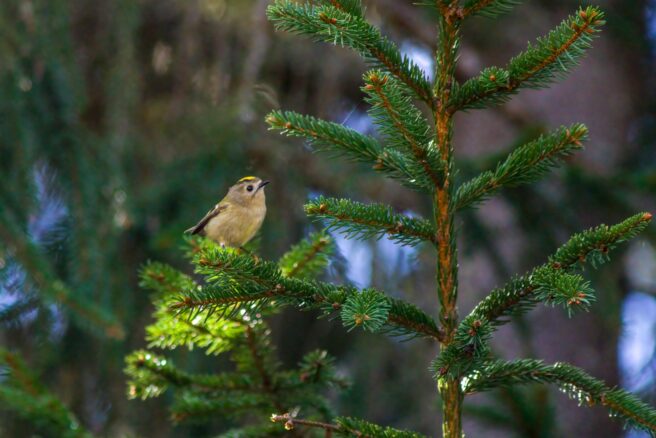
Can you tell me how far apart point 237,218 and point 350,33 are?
5.10 ft

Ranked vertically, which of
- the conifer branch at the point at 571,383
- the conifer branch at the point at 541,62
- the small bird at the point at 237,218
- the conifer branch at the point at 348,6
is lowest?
the conifer branch at the point at 571,383

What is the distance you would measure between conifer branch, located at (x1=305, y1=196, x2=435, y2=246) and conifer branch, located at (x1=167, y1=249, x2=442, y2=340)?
0.50 ft

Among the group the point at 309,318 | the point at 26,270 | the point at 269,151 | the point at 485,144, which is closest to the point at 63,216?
the point at 26,270

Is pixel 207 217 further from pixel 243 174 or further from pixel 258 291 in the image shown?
pixel 258 291

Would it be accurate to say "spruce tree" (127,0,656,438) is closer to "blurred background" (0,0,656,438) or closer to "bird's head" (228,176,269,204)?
"blurred background" (0,0,656,438)

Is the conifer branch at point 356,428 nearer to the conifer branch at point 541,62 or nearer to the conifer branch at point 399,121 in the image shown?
the conifer branch at point 399,121

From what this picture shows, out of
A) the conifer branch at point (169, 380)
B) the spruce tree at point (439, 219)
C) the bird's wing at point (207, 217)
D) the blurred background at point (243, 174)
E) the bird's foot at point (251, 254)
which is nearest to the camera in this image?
the spruce tree at point (439, 219)

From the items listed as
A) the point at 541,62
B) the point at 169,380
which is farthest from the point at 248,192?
the point at 541,62

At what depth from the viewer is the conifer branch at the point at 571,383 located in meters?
1.71

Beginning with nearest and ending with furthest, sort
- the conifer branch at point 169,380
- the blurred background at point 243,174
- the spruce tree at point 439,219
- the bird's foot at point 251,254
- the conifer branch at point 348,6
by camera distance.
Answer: the spruce tree at point 439,219 → the bird's foot at point 251,254 → the conifer branch at point 348,6 → the conifer branch at point 169,380 → the blurred background at point 243,174

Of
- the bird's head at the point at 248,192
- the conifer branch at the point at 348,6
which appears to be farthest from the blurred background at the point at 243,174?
the conifer branch at the point at 348,6

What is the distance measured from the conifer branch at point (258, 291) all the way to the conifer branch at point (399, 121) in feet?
1.10

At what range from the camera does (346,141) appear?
75.9 inches

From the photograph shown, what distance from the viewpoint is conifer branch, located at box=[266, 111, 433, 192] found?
1897 mm
